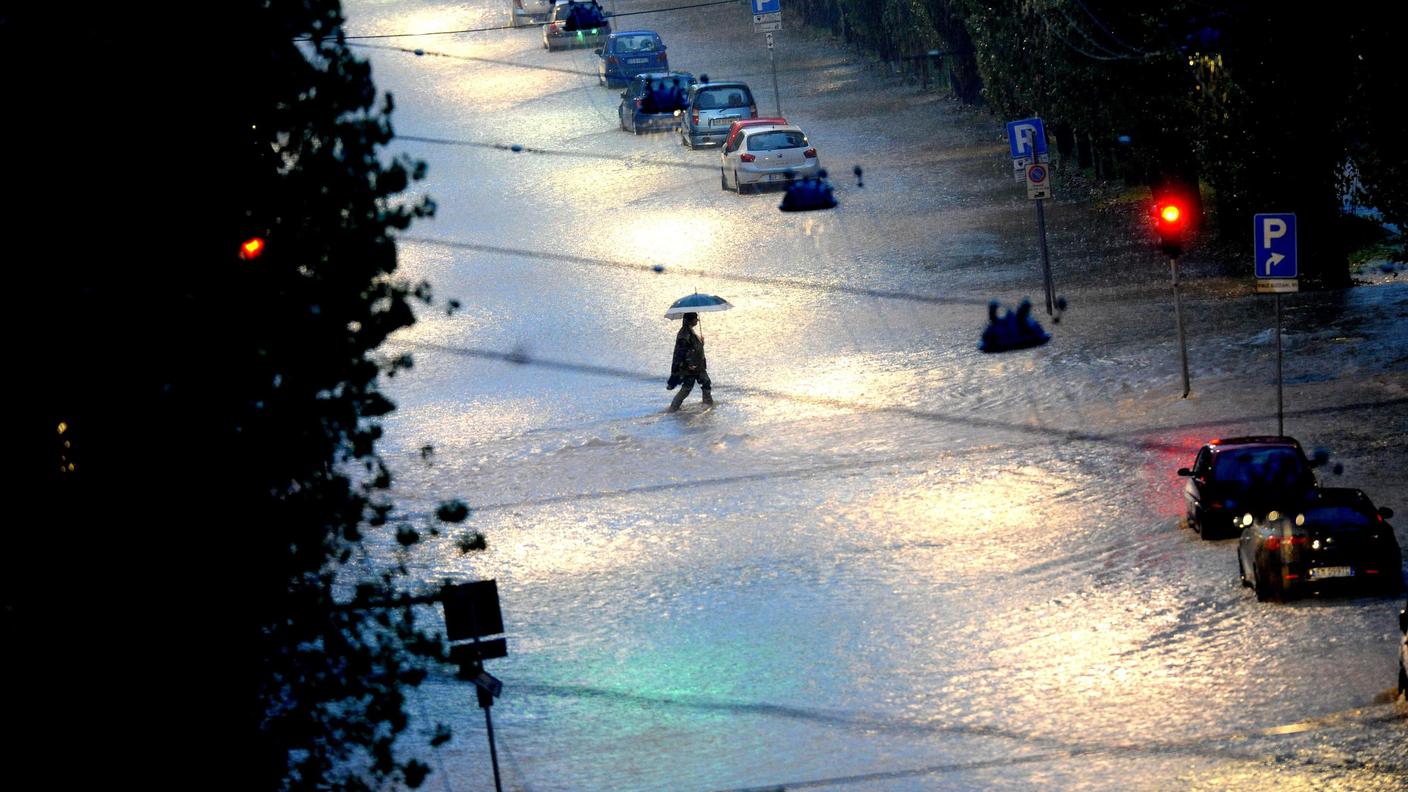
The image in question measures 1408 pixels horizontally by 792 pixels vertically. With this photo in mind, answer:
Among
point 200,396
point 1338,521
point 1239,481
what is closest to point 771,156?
point 1239,481

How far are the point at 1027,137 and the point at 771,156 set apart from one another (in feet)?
36.9

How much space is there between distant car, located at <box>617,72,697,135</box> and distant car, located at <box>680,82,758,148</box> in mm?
1409

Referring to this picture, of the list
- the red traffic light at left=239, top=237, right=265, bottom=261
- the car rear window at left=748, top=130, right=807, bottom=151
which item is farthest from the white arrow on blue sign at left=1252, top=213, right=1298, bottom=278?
the car rear window at left=748, top=130, right=807, bottom=151

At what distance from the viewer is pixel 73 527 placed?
10.6 m

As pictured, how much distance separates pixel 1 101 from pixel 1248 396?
18.3 metres

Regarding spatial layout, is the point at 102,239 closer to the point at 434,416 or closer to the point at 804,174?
the point at 434,416

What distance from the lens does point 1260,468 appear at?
20.5 meters

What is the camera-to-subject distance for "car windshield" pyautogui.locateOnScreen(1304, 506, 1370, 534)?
18.2 m

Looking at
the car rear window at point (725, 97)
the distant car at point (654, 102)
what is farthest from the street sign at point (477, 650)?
the distant car at point (654, 102)

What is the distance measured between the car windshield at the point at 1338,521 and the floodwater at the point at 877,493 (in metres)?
0.66

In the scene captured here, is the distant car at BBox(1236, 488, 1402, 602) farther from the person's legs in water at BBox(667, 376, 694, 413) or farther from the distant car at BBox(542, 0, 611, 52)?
the distant car at BBox(542, 0, 611, 52)

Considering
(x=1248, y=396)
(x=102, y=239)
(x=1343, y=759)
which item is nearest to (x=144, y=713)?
(x=102, y=239)

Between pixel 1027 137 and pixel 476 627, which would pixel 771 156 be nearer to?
pixel 1027 137

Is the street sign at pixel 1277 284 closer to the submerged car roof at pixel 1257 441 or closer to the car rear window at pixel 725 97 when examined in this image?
the submerged car roof at pixel 1257 441
